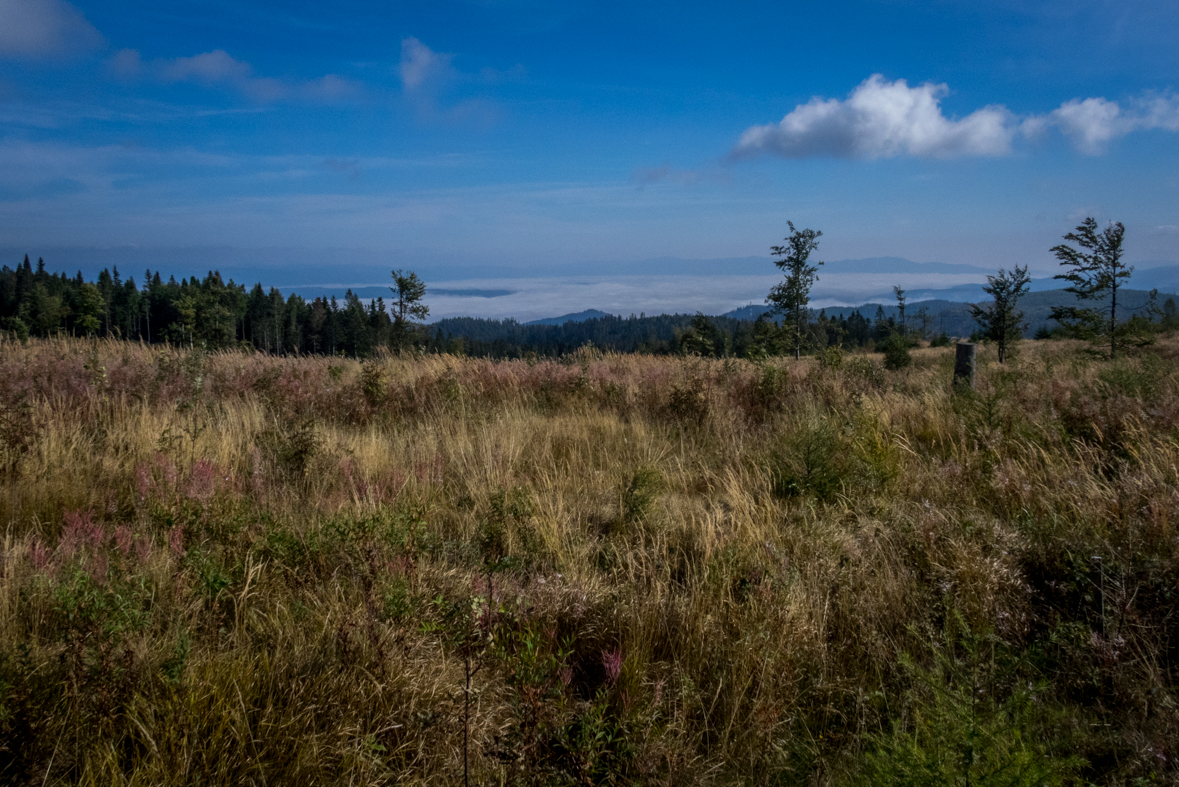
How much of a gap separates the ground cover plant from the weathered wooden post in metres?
1.89

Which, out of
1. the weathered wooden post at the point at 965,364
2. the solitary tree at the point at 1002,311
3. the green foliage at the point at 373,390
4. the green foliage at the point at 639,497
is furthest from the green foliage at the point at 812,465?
the solitary tree at the point at 1002,311

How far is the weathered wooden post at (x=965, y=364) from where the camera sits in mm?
8055

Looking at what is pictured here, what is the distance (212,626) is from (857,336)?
106 m

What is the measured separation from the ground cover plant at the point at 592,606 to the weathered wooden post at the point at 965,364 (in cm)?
189

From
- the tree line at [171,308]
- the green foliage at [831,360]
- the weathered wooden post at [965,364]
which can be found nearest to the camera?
the weathered wooden post at [965,364]

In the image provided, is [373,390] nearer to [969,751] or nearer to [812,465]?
[812,465]

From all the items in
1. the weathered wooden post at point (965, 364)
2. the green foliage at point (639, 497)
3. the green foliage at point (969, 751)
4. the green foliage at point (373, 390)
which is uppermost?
the weathered wooden post at point (965, 364)

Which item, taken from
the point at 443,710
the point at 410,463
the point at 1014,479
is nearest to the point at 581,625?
the point at 443,710

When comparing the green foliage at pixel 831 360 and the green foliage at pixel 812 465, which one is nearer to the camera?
the green foliage at pixel 812 465

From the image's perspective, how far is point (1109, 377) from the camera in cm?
711

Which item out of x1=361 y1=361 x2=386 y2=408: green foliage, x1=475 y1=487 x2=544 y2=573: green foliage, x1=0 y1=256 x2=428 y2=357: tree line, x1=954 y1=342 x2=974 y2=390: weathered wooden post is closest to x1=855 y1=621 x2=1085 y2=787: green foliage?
x1=475 y1=487 x2=544 y2=573: green foliage

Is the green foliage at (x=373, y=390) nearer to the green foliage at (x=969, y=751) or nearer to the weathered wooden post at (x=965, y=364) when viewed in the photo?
the green foliage at (x=969, y=751)

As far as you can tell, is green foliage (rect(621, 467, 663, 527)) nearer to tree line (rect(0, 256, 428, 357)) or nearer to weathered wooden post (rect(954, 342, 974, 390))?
weathered wooden post (rect(954, 342, 974, 390))

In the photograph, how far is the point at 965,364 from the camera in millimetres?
8203
